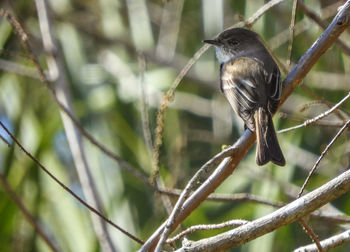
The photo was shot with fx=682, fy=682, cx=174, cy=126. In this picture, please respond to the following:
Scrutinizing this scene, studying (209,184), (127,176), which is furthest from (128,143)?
(209,184)

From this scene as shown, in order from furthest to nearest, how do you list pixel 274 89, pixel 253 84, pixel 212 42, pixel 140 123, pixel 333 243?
pixel 140 123 < pixel 212 42 < pixel 253 84 < pixel 274 89 < pixel 333 243

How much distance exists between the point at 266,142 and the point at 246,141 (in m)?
0.39

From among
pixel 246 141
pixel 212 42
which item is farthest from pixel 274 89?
pixel 212 42

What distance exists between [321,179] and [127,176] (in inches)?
58.3

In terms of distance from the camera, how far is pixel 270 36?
5.61 meters

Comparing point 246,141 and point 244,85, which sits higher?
point 244,85

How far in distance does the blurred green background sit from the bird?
1.05ft

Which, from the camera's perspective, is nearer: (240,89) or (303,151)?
(240,89)

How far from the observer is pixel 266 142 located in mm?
3543

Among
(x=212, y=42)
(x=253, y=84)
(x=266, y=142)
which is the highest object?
(x=212, y=42)

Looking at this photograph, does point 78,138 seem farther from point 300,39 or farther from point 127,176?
point 300,39

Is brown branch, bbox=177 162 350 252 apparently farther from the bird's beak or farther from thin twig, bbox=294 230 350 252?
the bird's beak

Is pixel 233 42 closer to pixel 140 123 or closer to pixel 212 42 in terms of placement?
pixel 212 42

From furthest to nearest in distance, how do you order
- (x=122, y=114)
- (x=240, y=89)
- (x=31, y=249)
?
(x=122, y=114)
(x=31, y=249)
(x=240, y=89)
